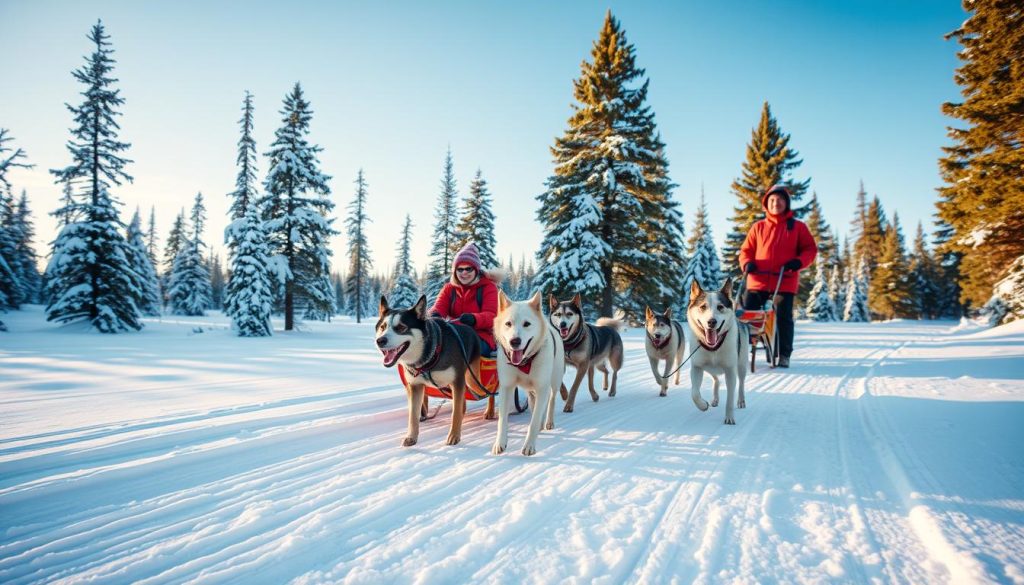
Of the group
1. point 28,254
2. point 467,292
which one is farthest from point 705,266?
point 28,254

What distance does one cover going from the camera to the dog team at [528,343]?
9.87 feet

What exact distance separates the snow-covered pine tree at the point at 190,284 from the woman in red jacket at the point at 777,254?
1796 inches

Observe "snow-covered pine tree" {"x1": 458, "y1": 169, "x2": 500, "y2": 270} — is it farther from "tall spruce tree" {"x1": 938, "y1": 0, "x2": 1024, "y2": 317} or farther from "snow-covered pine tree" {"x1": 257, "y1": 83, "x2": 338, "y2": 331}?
"tall spruce tree" {"x1": 938, "y1": 0, "x2": 1024, "y2": 317}

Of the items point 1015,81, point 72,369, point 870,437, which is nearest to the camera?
point 870,437

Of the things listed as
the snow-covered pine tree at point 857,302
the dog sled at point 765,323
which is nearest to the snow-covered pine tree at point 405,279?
the dog sled at point 765,323

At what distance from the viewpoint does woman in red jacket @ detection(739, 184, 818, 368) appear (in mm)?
5930

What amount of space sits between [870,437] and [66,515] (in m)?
5.05

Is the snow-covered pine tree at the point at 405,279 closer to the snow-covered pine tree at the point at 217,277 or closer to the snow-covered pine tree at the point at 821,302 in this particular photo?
the snow-covered pine tree at the point at 821,302

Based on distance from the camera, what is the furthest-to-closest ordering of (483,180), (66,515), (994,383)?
(483,180), (994,383), (66,515)

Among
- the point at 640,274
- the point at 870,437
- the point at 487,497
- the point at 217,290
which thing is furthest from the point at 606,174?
the point at 217,290

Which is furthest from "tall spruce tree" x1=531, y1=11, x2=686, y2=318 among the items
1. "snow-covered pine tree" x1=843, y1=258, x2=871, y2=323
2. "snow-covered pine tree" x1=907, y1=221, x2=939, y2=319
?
"snow-covered pine tree" x1=907, y1=221, x2=939, y2=319

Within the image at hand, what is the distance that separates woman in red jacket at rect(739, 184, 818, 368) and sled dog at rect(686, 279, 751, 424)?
8.66 ft

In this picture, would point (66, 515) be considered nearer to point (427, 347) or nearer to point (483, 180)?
point (427, 347)

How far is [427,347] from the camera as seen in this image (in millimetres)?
3051
